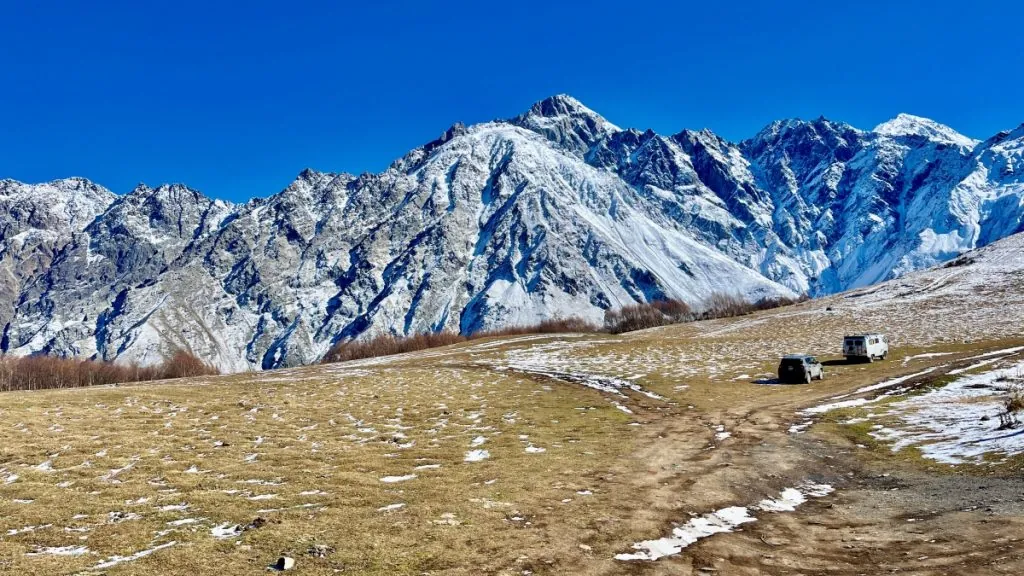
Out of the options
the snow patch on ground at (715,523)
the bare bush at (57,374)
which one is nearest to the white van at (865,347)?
the snow patch on ground at (715,523)

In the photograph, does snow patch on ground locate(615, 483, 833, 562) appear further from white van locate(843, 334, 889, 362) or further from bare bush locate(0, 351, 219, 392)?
bare bush locate(0, 351, 219, 392)

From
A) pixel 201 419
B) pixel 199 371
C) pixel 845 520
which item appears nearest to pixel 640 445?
pixel 845 520

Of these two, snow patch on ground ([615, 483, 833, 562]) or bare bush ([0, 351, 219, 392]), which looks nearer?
snow patch on ground ([615, 483, 833, 562])

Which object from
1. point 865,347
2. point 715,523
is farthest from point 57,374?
point 715,523

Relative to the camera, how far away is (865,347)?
49.0 metres

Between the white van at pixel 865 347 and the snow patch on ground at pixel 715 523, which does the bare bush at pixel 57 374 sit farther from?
the snow patch on ground at pixel 715 523

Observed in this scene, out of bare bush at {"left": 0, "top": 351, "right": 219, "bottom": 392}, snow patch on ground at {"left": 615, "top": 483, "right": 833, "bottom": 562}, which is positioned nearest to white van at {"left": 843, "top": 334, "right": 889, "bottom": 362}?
snow patch on ground at {"left": 615, "top": 483, "right": 833, "bottom": 562}

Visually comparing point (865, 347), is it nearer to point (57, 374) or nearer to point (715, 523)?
point (715, 523)

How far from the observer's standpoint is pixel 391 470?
17.8 m

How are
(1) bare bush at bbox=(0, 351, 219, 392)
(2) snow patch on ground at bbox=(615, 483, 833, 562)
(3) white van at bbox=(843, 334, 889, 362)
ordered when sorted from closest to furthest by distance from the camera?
1. (2) snow patch on ground at bbox=(615, 483, 833, 562)
2. (3) white van at bbox=(843, 334, 889, 362)
3. (1) bare bush at bbox=(0, 351, 219, 392)

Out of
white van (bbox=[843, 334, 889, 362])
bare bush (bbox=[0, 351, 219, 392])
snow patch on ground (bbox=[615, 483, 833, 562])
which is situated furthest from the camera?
bare bush (bbox=[0, 351, 219, 392])

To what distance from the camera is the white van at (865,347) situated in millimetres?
49094

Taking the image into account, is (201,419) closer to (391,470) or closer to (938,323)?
(391,470)

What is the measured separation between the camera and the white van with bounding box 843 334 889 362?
161 feet
